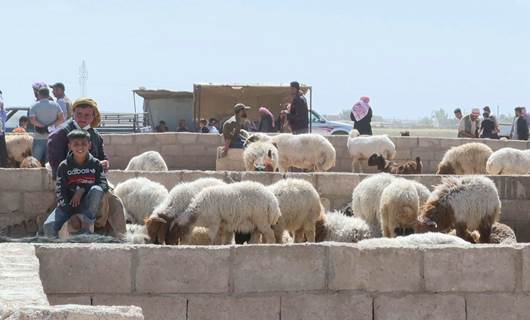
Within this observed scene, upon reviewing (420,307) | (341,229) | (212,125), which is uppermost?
(212,125)

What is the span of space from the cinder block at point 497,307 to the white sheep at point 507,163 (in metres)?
10.7

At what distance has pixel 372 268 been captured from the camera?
7152 millimetres

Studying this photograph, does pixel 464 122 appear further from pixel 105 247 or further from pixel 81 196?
pixel 105 247

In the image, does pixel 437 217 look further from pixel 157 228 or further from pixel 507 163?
pixel 507 163

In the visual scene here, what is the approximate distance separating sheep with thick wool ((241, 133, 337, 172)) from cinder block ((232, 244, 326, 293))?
11.9 m

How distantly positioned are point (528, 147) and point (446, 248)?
15.4 m

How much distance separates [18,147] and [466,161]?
7771 millimetres

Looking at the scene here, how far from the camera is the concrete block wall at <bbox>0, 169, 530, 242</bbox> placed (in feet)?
42.2

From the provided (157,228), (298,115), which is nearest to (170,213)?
(157,228)

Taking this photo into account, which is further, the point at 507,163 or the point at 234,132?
the point at 234,132

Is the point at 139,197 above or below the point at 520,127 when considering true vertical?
below

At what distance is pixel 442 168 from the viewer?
18.6 metres

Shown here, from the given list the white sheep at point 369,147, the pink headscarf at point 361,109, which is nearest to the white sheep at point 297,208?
the white sheep at point 369,147

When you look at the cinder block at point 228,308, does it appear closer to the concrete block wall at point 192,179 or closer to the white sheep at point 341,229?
the white sheep at point 341,229
